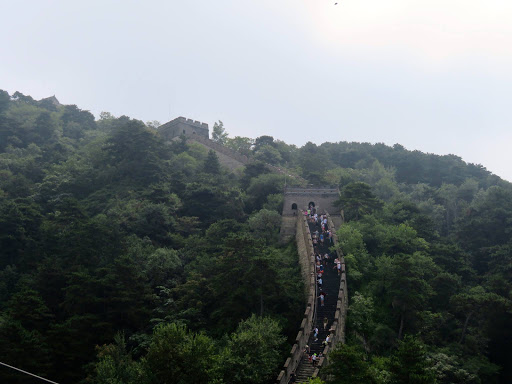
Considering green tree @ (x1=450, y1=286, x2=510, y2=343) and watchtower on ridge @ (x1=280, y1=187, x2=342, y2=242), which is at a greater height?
watchtower on ridge @ (x1=280, y1=187, x2=342, y2=242)

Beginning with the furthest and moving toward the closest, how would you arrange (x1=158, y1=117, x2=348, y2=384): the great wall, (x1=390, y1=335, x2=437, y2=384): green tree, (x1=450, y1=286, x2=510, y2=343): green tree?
1. (x1=450, y1=286, x2=510, y2=343): green tree
2. (x1=158, y1=117, x2=348, y2=384): the great wall
3. (x1=390, y1=335, x2=437, y2=384): green tree

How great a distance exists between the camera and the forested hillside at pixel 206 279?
24.4 metres

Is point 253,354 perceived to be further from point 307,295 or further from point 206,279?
point 206,279

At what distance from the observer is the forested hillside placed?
24.4 meters

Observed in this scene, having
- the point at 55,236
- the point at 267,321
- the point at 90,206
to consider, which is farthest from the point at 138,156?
the point at 267,321

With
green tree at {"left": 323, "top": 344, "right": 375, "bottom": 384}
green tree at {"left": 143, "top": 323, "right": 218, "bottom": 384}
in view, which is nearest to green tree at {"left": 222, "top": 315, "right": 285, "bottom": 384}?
green tree at {"left": 143, "top": 323, "right": 218, "bottom": 384}

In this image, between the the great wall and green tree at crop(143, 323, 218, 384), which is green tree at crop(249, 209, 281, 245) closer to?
the the great wall

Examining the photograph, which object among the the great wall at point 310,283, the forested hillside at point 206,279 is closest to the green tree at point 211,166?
the forested hillside at point 206,279

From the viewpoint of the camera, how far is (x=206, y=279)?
32.9 metres

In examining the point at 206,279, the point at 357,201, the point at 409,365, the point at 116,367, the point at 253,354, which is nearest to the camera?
the point at 409,365

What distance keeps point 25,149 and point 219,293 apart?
135ft

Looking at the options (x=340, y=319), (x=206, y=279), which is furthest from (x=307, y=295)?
(x=206, y=279)

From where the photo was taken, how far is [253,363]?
78.1 feet

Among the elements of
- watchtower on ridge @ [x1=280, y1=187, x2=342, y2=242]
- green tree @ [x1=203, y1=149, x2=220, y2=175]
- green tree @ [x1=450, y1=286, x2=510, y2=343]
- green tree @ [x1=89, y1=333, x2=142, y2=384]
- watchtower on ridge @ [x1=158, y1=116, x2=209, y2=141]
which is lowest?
green tree @ [x1=89, y1=333, x2=142, y2=384]
